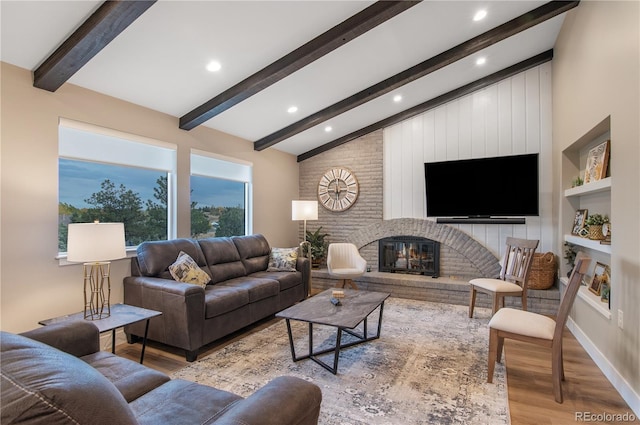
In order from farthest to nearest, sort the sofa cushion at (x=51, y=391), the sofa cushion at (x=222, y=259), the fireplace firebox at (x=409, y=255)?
the fireplace firebox at (x=409, y=255) < the sofa cushion at (x=222, y=259) < the sofa cushion at (x=51, y=391)

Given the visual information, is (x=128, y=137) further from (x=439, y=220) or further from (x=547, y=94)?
(x=547, y=94)

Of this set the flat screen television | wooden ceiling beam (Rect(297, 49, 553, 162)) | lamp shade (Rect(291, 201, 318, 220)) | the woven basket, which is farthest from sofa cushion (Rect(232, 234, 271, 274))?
the woven basket

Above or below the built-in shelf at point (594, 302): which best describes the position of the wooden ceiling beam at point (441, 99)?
above

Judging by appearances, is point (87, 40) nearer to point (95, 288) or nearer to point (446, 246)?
point (95, 288)

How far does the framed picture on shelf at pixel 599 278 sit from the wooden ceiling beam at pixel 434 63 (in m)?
2.67

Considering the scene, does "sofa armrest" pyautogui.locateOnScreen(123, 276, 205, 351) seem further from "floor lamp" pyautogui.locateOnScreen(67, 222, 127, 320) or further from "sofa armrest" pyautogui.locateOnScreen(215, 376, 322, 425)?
"sofa armrest" pyautogui.locateOnScreen(215, 376, 322, 425)

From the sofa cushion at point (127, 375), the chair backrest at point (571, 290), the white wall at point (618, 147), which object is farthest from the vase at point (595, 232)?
the sofa cushion at point (127, 375)

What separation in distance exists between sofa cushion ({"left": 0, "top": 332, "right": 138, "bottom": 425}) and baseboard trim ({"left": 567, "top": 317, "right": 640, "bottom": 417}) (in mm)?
2956

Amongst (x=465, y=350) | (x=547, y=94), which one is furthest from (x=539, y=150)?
(x=465, y=350)

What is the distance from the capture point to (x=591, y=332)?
3031 mm

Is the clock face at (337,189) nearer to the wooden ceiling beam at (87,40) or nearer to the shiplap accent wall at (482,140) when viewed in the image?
the shiplap accent wall at (482,140)

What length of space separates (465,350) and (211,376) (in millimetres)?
2324

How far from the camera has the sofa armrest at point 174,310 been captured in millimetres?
2811

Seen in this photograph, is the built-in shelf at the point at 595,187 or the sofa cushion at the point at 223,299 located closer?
the built-in shelf at the point at 595,187
